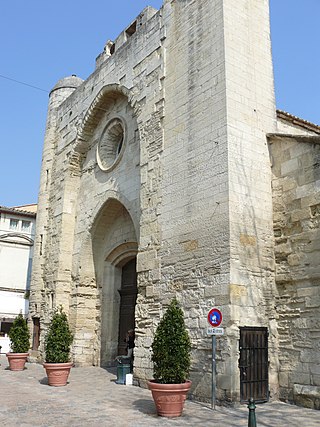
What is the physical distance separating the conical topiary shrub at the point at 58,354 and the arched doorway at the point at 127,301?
10.1 feet

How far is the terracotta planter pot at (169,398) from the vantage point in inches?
254

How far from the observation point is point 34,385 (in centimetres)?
961

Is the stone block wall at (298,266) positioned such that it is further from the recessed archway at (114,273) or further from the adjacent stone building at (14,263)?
the adjacent stone building at (14,263)

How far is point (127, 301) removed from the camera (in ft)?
43.8

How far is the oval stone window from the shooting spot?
→ 45.4 ft

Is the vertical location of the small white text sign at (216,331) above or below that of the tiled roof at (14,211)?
below

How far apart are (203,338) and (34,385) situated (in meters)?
4.20

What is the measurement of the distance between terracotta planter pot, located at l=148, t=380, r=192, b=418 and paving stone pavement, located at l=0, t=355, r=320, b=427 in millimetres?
112

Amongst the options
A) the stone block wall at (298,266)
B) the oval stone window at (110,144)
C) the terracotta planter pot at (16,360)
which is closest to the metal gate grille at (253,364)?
the stone block wall at (298,266)

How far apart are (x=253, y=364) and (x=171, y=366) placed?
5.68 feet

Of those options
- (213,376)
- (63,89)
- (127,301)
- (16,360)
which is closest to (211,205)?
(213,376)

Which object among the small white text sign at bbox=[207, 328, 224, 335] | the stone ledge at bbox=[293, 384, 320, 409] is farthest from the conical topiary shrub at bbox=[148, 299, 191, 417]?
the stone ledge at bbox=[293, 384, 320, 409]

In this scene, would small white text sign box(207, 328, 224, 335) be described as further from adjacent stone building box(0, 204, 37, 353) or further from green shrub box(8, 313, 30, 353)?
adjacent stone building box(0, 204, 37, 353)

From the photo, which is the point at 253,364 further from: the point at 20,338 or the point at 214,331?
the point at 20,338
